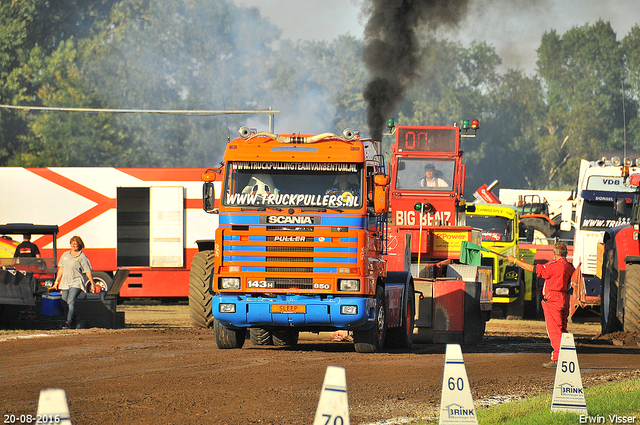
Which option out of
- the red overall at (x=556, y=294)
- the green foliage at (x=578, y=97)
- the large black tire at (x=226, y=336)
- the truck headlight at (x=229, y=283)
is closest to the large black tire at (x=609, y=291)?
the red overall at (x=556, y=294)

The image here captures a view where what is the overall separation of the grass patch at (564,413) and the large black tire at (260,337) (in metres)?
6.26

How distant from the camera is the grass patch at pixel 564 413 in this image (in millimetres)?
7730

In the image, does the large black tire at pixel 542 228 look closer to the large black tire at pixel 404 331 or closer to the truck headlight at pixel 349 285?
the large black tire at pixel 404 331

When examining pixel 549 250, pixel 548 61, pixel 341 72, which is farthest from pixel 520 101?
pixel 549 250

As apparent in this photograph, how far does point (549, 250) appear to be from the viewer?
80.4ft

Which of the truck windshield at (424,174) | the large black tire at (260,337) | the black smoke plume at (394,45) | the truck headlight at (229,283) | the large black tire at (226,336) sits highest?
the black smoke plume at (394,45)

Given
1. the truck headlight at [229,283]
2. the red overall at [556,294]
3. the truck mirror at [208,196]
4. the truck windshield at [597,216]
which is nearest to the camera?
the red overall at [556,294]

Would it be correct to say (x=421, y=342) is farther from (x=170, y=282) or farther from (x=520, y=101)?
(x=520, y=101)

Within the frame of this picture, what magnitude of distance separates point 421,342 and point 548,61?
72.5 meters

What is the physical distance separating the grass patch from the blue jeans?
10037 millimetres

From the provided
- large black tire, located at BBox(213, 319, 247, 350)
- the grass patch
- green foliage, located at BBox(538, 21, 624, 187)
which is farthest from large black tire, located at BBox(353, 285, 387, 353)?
green foliage, located at BBox(538, 21, 624, 187)

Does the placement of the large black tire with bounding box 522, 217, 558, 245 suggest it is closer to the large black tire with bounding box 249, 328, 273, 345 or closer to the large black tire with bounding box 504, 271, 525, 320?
the large black tire with bounding box 504, 271, 525, 320

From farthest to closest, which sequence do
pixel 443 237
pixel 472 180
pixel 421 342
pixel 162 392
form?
pixel 472 180 < pixel 443 237 < pixel 421 342 < pixel 162 392

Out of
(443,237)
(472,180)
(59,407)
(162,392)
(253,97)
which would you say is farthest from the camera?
(472,180)
